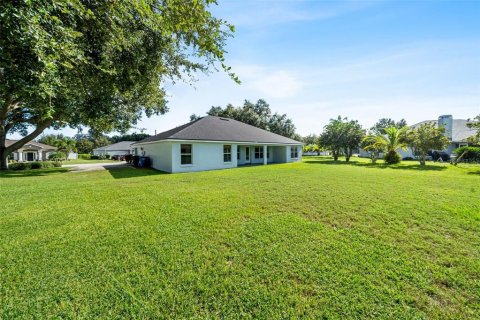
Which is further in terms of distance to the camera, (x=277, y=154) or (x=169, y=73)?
(x=277, y=154)

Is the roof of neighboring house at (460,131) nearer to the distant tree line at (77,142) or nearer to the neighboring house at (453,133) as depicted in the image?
the neighboring house at (453,133)

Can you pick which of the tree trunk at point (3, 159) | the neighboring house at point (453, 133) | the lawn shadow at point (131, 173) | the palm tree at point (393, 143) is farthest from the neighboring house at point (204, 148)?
the neighboring house at point (453, 133)

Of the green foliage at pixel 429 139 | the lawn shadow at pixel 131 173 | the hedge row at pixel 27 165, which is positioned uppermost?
the green foliage at pixel 429 139

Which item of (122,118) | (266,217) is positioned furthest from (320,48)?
(122,118)

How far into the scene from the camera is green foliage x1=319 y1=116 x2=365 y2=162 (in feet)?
80.5

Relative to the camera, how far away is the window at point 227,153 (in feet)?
60.9

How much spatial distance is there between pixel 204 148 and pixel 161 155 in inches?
146

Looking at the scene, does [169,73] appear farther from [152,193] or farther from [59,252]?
[59,252]

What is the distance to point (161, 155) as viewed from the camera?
17.1 m

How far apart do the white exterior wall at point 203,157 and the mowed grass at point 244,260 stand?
888 centimetres

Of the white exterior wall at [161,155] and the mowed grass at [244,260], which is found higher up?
the white exterior wall at [161,155]

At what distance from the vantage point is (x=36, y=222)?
16.9 ft

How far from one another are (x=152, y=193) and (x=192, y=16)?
6.89m

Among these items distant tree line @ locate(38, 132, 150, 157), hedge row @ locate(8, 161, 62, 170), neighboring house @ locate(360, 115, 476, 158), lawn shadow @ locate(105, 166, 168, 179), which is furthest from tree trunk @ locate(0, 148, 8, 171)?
neighboring house @ locate(360, 115, 476, 158)
